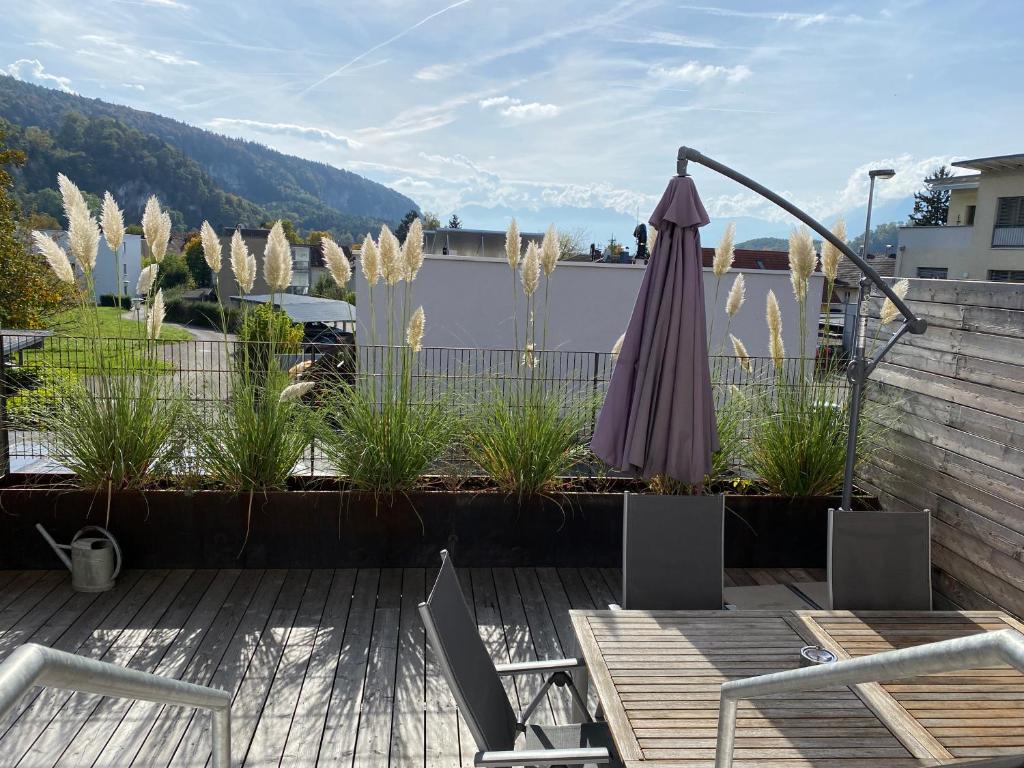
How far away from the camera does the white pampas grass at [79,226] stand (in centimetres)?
408

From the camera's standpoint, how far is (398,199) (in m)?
136

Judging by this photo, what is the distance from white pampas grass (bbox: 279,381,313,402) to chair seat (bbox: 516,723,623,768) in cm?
241

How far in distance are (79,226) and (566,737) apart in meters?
3.56

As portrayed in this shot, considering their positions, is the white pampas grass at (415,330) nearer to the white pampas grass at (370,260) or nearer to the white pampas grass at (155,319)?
the white pampas grass at (370,260)

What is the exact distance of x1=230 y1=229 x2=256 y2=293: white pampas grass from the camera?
170 inches

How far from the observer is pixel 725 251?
4820mm

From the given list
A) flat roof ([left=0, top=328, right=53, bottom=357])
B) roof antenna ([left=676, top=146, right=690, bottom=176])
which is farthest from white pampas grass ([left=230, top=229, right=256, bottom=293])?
roof antenna ([left=676, top=146, right=690, bottom=176])

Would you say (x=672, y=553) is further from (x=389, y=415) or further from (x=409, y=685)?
(x=389, y=415)

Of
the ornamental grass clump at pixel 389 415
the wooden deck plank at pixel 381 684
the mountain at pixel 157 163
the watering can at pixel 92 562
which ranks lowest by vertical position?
the wooden deck plank at pixel 381 684

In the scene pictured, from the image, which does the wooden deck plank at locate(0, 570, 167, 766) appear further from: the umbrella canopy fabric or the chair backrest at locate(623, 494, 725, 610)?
the umbrella canopy fabric

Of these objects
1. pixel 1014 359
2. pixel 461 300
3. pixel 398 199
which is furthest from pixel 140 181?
pixel 398 199

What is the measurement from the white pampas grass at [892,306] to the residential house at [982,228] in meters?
28.3

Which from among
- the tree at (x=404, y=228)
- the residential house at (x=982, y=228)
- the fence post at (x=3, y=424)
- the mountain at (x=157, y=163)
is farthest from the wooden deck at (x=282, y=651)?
the mountain at (x=157, y=163)

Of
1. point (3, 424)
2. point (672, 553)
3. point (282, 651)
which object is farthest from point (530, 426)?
point (3, 424)
